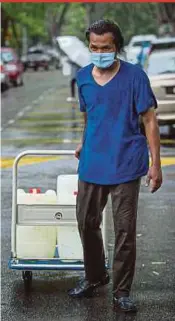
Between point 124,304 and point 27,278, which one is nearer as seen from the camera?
point 124,304

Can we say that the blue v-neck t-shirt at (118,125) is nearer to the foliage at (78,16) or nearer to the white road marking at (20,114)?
the white road marking at (20,114)

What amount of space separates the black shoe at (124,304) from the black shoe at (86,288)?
270mm

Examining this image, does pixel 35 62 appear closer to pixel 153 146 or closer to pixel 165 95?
pixel 165 95

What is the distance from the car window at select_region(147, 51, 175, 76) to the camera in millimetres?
16891

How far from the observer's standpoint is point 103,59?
552 centimetres

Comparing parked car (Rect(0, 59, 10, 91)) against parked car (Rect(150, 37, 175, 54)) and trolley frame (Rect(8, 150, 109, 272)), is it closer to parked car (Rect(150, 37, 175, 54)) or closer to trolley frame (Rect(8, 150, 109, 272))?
parked car (Rect(150, 37, 175, 54))

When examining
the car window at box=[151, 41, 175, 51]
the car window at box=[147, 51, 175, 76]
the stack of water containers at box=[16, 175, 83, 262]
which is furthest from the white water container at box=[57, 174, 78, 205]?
the car window at box=[151, 41, 175, 51]

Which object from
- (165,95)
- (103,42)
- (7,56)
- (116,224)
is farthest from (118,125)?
(7,56)

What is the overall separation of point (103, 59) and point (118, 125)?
432 mm

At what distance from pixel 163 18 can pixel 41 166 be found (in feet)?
148

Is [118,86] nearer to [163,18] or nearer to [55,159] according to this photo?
[55,159]

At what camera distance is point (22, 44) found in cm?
8888

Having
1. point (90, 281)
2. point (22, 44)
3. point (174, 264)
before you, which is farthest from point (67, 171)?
point (22, 44)

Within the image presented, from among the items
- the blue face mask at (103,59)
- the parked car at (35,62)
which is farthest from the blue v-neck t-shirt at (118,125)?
the parked car at (35,62)
